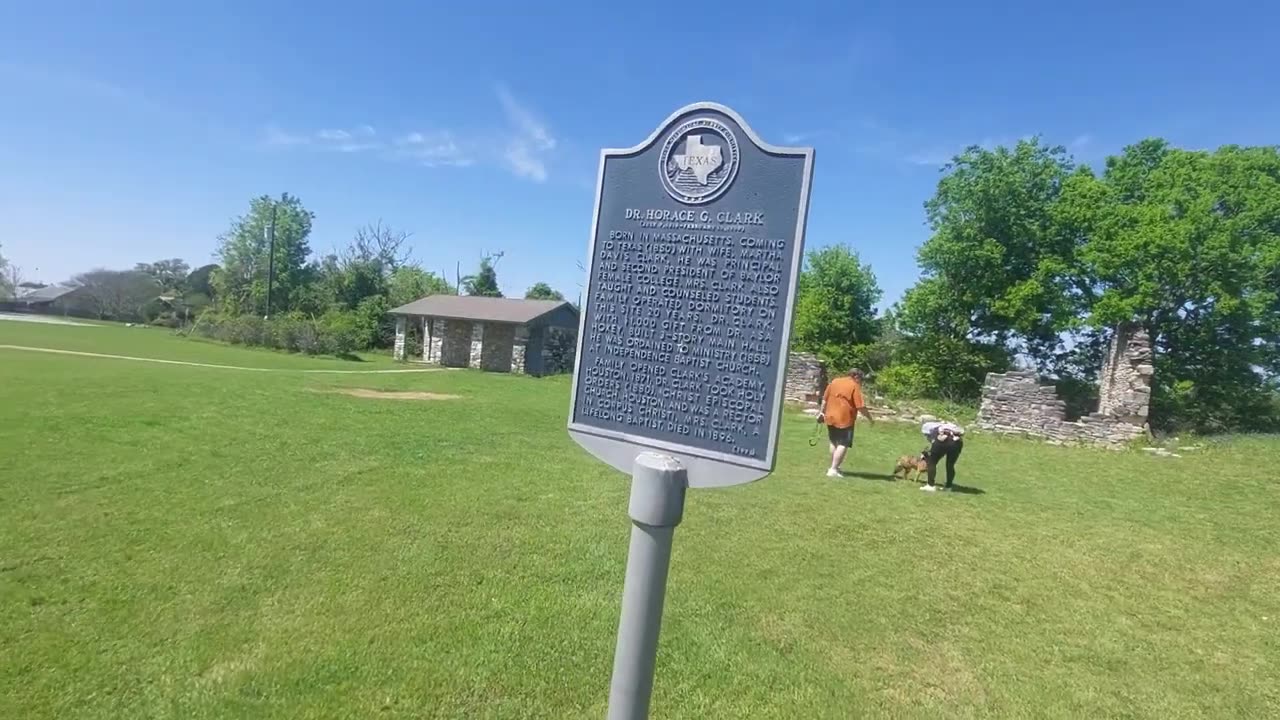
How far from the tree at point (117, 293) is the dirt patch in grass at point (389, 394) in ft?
180

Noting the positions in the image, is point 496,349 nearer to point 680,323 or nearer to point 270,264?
point 270,264

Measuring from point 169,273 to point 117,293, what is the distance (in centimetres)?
428

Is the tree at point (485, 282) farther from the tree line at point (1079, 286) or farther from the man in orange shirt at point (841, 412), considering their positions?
the man in orange shirt at point (841, 412)

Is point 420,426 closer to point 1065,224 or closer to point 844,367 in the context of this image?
point 844,367

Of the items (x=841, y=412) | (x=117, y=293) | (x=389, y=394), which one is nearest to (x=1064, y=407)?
(x=841, y=412)

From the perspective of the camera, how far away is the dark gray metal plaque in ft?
9.66

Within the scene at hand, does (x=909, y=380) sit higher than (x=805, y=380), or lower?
higher

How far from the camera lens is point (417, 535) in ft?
19.5

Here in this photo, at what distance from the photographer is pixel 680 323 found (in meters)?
3.15

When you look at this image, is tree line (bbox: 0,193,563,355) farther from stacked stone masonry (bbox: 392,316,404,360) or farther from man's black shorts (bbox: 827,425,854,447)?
man's black shorts (bbox: 827,425,854,447)

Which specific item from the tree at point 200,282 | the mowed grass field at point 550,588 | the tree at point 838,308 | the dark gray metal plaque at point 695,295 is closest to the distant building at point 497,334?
the tree at point 838,308

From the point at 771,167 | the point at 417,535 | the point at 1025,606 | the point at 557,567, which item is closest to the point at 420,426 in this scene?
the point at 417,535

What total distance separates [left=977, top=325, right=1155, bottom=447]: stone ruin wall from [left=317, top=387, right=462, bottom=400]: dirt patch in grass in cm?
1284

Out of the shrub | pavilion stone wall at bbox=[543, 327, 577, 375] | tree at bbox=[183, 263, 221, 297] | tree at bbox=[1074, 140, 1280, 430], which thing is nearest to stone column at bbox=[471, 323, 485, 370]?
pavilion stone wall at bbox=[543, 327, 577, 375]
